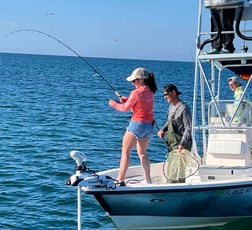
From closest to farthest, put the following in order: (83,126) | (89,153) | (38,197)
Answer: (38,197) → (89,153) → (83,126)

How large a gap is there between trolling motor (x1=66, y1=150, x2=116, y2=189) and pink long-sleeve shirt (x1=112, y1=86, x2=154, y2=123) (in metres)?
0.84

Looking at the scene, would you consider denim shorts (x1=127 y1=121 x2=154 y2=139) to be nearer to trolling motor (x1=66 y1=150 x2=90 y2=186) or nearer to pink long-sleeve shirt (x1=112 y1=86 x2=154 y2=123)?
pink long-sleeve shirt (x1=112 y1=86 x2=154 y2=123)

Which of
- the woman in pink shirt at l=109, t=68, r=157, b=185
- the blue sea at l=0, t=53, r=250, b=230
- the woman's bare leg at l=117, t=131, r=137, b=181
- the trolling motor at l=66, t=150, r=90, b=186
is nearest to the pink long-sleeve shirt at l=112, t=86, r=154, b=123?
the woman in pink shirt at l=109, t=68, r=157, b=185

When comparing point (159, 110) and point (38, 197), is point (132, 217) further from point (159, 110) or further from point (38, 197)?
point (159, 110)

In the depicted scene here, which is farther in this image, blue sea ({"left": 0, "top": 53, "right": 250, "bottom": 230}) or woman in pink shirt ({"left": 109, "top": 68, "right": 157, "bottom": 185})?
blue sea ({"left": 0, "top": 53, "right": 250, "bottom": 230})

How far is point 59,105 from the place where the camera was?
3078 cm

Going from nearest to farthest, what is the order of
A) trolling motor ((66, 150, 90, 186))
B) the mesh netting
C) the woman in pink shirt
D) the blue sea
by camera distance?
trolling motor ((66, 150, 90, 186)) < the woman in pink shirt < the mesh netting < the blue sea

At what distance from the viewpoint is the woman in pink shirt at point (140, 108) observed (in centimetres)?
A: 849

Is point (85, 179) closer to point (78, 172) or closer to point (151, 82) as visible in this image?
point (78, 172)

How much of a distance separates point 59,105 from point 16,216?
67.9ft

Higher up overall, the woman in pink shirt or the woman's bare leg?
the woman in pink shirt

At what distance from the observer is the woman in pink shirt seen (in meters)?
8.49

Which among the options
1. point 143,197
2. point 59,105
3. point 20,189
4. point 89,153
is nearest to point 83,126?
point 89,153

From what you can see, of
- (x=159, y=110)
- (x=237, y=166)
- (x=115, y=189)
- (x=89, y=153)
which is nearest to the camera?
(x=115, y=189)
